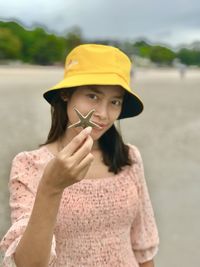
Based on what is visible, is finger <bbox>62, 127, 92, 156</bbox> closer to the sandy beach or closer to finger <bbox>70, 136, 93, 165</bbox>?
finger <bbox>70, 136, 93, 165</bbox>

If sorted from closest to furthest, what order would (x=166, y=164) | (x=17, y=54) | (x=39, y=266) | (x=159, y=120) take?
1. (x=39, y=266)
2. (x=166, y=164)
3. (x=159, y=120)
4. (x=17, y=54)

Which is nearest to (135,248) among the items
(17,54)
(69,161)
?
(69,161)

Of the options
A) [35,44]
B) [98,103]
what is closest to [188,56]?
[35,44]

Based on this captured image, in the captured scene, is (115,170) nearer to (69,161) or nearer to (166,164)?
(69,161)

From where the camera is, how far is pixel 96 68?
219 cm

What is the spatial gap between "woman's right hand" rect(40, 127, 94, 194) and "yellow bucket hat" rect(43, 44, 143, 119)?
488mm

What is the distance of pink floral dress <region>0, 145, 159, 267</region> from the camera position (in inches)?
83.8

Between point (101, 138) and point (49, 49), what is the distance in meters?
91.6

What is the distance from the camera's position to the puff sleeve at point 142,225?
7.79 feet

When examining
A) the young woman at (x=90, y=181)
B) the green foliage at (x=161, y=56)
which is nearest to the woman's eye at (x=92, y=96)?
the young woman at (x=90, y=181)

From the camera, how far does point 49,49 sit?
9275cm

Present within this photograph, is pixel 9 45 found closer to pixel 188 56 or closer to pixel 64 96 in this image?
pixel 188 56

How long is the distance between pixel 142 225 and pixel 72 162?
34.4 inches

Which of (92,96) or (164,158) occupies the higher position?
(92,96)
